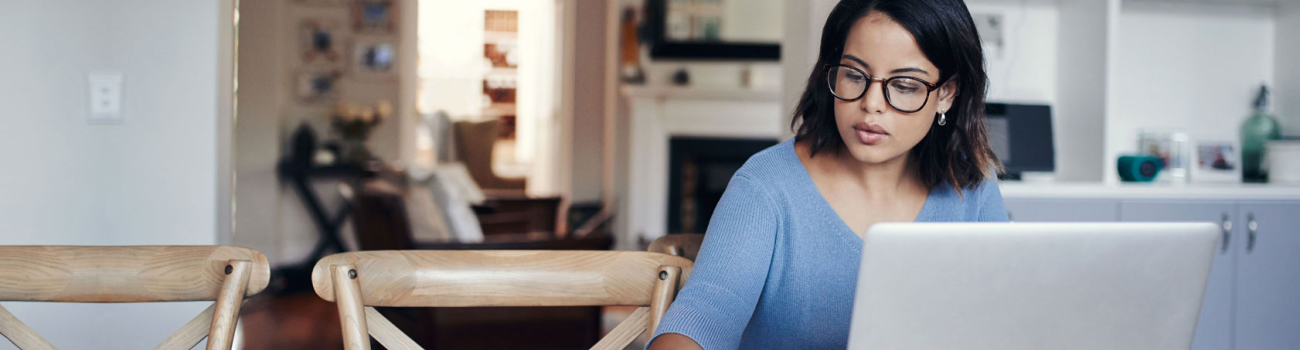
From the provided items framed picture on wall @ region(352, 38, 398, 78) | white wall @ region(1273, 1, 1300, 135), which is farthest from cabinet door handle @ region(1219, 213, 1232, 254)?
framed picture on wall @ region(352, 38, 398, 78)

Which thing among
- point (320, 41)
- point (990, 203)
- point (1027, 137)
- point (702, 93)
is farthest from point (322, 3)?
point (990, 203)

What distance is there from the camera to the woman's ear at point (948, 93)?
995 mm

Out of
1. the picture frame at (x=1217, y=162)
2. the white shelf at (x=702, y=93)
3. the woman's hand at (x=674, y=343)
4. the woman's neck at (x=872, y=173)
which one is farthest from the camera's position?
the white shelf at (x=702, y=93)

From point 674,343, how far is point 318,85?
187 inches

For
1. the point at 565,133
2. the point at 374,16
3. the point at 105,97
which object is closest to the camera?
the point at 105,97

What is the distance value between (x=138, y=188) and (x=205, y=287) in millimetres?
938

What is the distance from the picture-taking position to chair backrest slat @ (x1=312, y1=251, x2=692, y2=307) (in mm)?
1009

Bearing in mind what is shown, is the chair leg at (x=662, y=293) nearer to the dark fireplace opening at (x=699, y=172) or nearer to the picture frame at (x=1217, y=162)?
the picture frame at (x=1217, y=162)

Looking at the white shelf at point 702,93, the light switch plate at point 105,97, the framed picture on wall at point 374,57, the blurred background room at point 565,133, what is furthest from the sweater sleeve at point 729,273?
the framed picture on wall at point 374,57

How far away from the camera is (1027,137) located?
2418 mm

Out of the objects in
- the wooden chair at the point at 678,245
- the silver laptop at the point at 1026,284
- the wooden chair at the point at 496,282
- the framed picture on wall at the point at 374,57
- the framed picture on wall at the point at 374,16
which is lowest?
the wooden chair at the point at 496,282

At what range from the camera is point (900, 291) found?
0.64 metres

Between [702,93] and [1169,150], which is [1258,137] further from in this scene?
[702,93]

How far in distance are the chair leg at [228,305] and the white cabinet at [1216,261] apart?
86.0 inches
